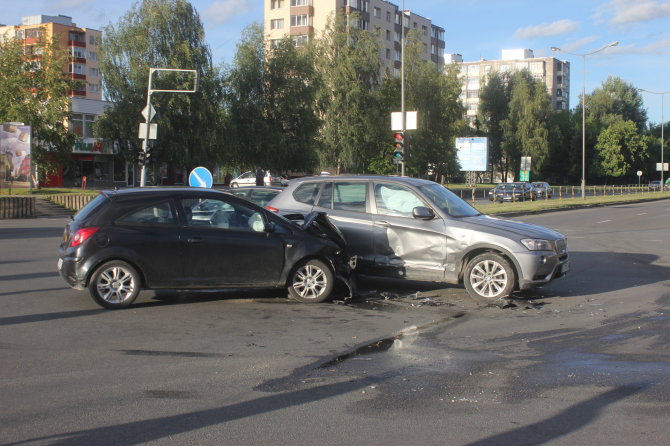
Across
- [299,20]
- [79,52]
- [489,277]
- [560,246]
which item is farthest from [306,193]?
[79,52]

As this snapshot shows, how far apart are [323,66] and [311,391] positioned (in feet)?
189

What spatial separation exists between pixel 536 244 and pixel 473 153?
48284 mm

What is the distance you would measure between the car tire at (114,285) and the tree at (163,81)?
37416 mm

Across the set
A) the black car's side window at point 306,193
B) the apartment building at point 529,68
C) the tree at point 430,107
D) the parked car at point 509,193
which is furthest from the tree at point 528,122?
the black car's side window at point 306,193

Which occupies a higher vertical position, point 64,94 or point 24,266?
point 64,94

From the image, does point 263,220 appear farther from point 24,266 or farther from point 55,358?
point 24,266

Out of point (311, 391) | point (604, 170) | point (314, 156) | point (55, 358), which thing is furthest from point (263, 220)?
point (604, 170)

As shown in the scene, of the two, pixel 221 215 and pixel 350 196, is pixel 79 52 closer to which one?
pixel 350 196

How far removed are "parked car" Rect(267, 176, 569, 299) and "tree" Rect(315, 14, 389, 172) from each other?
49140mm

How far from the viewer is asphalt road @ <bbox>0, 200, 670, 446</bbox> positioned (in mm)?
4461

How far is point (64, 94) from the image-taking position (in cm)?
4988

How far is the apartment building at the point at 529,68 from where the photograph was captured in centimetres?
13975

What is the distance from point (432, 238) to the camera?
382 inches

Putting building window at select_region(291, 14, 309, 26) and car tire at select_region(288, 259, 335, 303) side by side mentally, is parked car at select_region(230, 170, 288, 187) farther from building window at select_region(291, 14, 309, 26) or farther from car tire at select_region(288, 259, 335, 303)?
car tire at select_region(288, 259, 335, 303)
